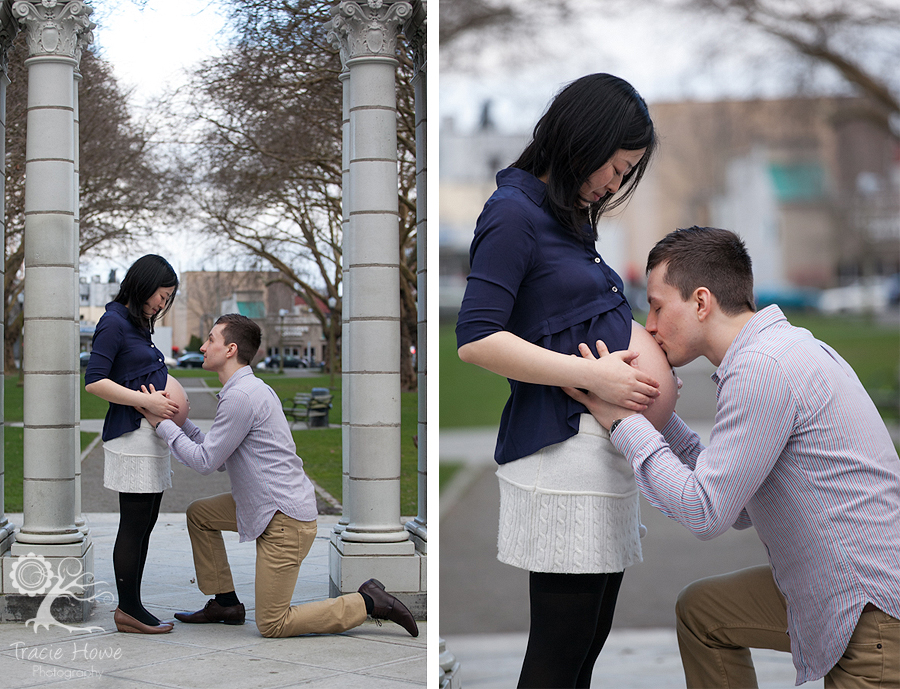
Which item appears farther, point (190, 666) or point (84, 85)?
point (84, 85)

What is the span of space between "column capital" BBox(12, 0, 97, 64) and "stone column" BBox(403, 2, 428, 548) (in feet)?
4.58

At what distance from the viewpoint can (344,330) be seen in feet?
13.3

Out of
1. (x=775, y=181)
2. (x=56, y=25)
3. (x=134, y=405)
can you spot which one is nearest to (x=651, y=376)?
(x=134, y=405)

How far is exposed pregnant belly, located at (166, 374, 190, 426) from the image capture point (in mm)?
3562

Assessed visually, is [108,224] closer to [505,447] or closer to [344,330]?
[344,330]

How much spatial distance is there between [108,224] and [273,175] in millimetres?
715

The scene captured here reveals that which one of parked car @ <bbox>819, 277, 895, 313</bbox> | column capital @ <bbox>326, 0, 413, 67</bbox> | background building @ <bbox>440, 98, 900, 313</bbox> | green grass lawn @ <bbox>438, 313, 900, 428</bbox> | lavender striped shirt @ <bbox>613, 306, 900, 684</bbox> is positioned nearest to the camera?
lavender striped shirt @ <bbox>613, 306, 900, 684</bbox>

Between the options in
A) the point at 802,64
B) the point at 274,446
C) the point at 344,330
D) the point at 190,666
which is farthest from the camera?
the point at 802,64

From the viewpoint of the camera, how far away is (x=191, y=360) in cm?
358

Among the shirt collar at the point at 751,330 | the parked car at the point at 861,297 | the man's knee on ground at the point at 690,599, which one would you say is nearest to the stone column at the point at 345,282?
the man's knee on ground at the point at 690,599

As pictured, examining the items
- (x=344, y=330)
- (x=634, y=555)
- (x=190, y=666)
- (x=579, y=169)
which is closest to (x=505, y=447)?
(x=634, y=555)

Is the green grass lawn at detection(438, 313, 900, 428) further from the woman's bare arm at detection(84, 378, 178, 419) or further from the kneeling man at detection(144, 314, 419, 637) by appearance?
the woman's bare arm at detection(84, 378, 178, 419)

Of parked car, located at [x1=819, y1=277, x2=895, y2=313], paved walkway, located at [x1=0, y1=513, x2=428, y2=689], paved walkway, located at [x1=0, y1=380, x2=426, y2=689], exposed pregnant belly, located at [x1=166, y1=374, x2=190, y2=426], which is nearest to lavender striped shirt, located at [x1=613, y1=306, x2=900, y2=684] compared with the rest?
paved walkway, located at [x1=0, y1=380, x2=426, y2=689]

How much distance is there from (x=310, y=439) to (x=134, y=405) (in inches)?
30.8
